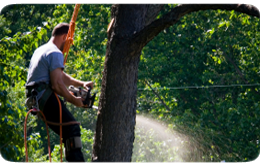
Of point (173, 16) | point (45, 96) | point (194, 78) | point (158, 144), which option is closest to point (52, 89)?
point (45, 96)

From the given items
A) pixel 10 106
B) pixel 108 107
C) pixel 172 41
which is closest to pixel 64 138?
pixel 108 107

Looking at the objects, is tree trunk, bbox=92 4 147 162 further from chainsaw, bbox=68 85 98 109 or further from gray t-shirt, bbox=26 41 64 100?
gray t-shirt, bbox=26 41 64 100

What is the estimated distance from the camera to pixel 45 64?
119 inches

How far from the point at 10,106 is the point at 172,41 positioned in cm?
831

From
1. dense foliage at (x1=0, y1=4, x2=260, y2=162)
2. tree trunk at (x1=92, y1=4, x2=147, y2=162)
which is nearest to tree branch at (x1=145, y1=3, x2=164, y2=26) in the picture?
tree trunk at (x1=92, y1=4, x2=147, y2=162)

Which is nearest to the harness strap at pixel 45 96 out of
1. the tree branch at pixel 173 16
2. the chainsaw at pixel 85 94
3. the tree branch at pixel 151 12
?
the chainsaw at pixel 85 94

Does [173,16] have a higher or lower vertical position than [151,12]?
lower

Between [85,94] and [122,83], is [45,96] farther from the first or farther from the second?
[122,83]

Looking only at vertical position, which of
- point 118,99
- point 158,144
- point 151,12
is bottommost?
point 158,144

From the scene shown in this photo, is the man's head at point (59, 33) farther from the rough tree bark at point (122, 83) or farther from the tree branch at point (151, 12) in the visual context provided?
the tree branch at point (151, 12)

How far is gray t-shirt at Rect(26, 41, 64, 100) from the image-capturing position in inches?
118

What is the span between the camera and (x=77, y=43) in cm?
1163

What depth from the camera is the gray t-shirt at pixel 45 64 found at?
9.80 feet

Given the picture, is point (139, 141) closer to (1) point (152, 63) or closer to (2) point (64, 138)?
(1) point (152, 63)
